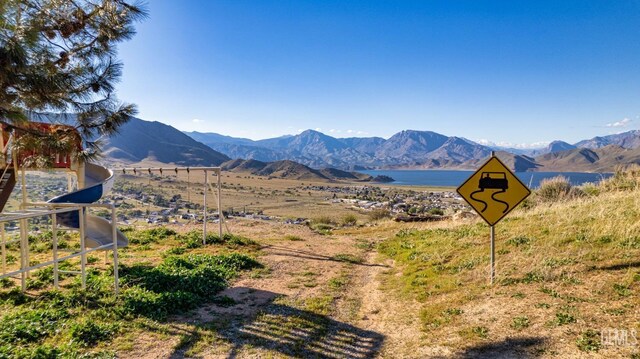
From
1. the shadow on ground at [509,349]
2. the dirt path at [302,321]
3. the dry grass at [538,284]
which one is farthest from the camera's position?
the dirt path at [302,321]

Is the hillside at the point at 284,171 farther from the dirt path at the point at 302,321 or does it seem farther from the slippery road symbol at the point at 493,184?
the slippery road symbol at the point at 493,184

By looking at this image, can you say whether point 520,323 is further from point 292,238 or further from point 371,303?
point 292,238

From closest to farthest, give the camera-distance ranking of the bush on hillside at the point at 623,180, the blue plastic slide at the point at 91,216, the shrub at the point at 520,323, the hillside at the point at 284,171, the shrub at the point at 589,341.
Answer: the shrub at the point at 589,341, the shrub at the point at 520,323, the blue plastic slide at the point at 91,216, the bush on hillside at the point at 623,180, the hillside at the point at 284,171

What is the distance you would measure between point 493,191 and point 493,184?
0.46 ft

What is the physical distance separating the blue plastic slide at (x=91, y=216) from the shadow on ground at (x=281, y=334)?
421 centimetres

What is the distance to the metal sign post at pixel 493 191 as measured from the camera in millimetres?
6547

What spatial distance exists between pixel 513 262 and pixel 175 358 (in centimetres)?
664

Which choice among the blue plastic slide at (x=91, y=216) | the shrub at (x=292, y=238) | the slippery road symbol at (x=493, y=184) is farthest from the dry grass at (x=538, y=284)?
the blue plastic slide at (x=91, y=216)

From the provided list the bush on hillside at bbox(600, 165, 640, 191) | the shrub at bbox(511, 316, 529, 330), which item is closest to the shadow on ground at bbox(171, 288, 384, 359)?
the shrub at bbox(511, 316, 529, 330)

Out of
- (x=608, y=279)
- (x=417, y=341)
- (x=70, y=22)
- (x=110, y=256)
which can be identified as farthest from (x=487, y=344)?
(x=110, y=256)

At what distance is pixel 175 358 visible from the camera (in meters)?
4.65

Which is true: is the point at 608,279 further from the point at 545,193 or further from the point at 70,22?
the point at 545,193

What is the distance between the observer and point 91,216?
932cm

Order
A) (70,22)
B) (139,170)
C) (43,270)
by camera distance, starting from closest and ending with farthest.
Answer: (70,22)
(43,270)
(139,170)
